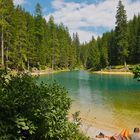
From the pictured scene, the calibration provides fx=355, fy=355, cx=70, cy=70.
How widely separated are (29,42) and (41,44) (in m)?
16.0

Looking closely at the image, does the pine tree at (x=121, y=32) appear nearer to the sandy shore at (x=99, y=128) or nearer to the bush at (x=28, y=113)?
the sandy shore at (x=99, y=128)

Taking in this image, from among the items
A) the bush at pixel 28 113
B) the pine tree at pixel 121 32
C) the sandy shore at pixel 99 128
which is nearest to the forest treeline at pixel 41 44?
the pine tree at pixel 121 32

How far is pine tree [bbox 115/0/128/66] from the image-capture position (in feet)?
293

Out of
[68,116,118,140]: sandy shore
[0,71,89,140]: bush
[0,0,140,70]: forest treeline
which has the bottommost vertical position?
[68,116,118,140]: sandy shore

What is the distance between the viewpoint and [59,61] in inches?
4719

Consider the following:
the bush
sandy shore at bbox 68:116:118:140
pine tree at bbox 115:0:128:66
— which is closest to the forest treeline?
pine tree at bbox 115:0:128:66

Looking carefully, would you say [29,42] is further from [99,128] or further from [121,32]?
[99,128]

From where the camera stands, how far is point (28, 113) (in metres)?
7.31

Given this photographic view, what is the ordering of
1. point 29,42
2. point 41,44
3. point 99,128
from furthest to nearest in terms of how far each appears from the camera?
point 41,44 < point 29,42 < point 99,128

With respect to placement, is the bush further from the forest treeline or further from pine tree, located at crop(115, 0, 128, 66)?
pine tree, located at crop(115, 0, 128, 66)

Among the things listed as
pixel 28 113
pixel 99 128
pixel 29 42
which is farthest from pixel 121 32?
pixel 28 113

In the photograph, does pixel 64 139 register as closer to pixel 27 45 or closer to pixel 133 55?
pixel 27 45

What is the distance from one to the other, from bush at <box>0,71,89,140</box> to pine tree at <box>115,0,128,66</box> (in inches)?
3219

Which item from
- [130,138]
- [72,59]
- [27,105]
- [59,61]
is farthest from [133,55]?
[27,105]
